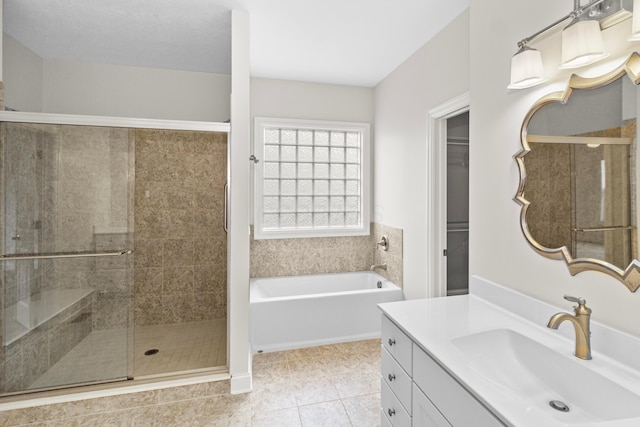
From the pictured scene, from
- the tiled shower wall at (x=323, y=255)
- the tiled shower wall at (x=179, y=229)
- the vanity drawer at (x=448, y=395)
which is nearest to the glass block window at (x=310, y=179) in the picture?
the tiled shower wall at (x=323, y=255)

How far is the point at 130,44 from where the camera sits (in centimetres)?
283

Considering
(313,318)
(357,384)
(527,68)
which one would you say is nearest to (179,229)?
(313,318)

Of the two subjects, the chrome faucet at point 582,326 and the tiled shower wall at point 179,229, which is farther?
the tiled shower wall at point 179,229

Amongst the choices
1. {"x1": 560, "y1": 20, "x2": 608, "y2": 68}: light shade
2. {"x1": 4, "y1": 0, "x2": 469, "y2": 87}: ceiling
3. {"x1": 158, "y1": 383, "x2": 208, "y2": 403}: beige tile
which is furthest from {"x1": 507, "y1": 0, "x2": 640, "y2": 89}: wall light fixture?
{"x1": 158, "y1": 383, "x2": 208, "y2": 403}: beige tile

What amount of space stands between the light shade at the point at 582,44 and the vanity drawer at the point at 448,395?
1.22m

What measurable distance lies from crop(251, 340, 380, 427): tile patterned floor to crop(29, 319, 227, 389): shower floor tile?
500 mm

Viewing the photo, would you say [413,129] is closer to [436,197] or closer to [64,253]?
[436,197]

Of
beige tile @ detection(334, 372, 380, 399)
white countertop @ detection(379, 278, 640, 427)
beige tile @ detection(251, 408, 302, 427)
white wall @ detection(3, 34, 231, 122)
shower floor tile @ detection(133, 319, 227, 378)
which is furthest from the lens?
white wall @ detection(3, 34, 231, 122)

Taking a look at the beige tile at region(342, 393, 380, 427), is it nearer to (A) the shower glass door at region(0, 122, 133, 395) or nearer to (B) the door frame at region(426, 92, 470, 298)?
(B) the door frame at region(426, 92, 470, 298)

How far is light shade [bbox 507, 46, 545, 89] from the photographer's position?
1.38 m

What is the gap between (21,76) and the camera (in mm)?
2848

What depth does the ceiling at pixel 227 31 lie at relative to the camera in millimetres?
2260

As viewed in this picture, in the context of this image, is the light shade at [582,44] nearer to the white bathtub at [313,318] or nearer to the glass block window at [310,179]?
the white bathtub at [313,318]

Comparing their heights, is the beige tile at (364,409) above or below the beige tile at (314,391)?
below
